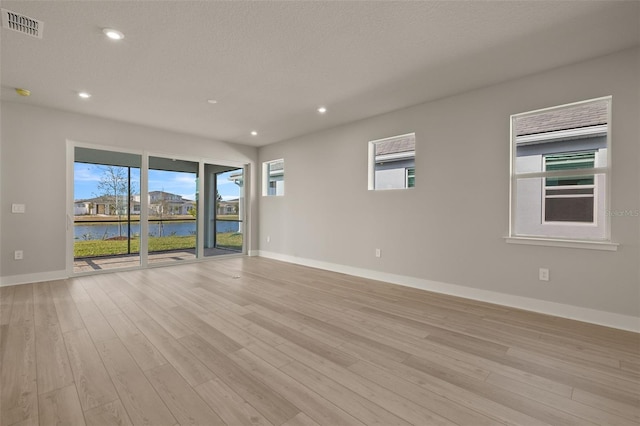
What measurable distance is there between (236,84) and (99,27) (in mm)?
1431

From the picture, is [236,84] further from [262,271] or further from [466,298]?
[466,298]

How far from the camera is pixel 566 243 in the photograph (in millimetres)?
3115

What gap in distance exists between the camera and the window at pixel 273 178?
6.79 metres

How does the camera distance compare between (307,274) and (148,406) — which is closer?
(148,406)

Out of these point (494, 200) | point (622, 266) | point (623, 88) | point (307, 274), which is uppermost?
point (623, 88)

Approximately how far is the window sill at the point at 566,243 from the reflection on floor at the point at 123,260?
584 cm

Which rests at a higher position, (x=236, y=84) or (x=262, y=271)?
(x=236, y=84)

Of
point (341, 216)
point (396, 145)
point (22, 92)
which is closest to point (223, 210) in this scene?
point (341, 216)

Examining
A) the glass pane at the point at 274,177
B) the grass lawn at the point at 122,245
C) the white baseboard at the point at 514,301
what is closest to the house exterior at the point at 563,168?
the white baseboard at the point at 514,301

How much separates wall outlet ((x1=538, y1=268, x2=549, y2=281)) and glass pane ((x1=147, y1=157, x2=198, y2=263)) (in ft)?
19.6

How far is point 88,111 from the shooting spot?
468 cm

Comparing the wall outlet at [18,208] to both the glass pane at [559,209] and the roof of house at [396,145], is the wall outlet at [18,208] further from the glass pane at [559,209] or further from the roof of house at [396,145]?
the glass pane at [559,209]

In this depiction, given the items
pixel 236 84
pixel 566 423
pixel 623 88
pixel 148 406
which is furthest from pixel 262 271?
pixel 623 88

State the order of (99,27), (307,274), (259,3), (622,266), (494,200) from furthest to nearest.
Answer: (307,274)
(494,200)
(622,266)
(99,27)
(259,3)
